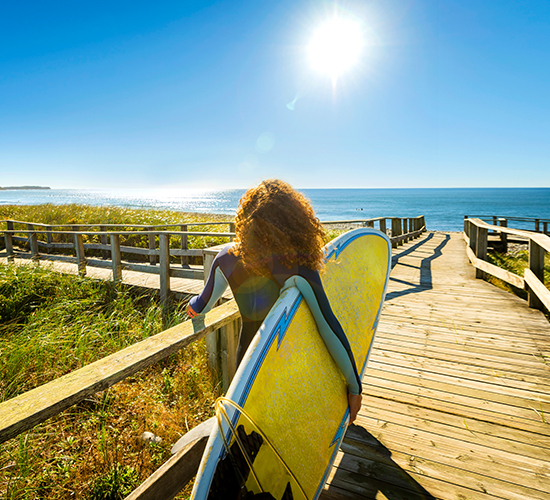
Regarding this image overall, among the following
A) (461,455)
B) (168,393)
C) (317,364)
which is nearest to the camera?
(317,364)

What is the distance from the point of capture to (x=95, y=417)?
249cm

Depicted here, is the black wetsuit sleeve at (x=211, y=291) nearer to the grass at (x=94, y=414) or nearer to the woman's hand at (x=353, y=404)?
→ the grass at (x=94, y=414)

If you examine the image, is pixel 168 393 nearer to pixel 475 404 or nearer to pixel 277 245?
pixel 277 245

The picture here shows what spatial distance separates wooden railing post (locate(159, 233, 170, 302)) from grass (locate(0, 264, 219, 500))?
3.43 ft

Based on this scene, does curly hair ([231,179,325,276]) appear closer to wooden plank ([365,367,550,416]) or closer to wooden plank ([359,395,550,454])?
wooden plank ([359,395,550,454])

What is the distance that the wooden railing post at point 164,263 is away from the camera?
513cm

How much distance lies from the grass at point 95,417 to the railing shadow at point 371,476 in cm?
115

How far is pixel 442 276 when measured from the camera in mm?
6340

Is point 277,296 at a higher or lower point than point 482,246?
higher

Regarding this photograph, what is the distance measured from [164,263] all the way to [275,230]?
431cm

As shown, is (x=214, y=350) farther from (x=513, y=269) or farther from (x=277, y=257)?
(x=513, y=269)

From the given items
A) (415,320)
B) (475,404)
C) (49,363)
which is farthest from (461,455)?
(49,363)

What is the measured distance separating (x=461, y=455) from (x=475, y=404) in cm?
58

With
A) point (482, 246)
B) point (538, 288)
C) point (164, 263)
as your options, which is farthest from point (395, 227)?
point (164, 263)
